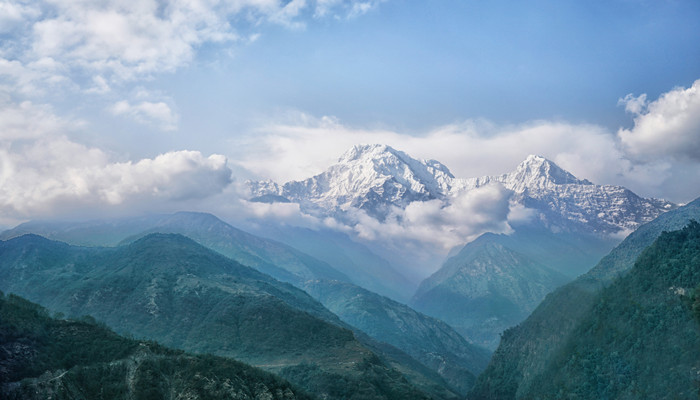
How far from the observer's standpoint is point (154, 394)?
563 feet

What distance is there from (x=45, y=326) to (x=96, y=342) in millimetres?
22149

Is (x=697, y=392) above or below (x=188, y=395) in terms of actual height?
above

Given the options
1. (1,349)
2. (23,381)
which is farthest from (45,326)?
(23,381)

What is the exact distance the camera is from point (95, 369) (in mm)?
173000

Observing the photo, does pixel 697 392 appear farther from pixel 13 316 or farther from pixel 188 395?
pixel 13 316

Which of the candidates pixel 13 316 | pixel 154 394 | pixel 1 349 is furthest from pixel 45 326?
pixel 154 394

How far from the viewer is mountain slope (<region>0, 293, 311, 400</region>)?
162 meters

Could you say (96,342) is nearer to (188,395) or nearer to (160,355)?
(160,355)

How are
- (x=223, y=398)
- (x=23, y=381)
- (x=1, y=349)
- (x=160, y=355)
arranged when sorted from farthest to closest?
(x=160, y=355), (x=223, y=398), (x=1, y=349), (x=23, y=381)

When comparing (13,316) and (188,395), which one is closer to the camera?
(188,395)

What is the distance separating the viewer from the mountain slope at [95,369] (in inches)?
6373

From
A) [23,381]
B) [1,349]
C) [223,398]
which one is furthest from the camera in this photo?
[223,398]

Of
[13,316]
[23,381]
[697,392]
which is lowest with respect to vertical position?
[23,381]

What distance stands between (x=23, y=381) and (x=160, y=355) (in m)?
46.3
